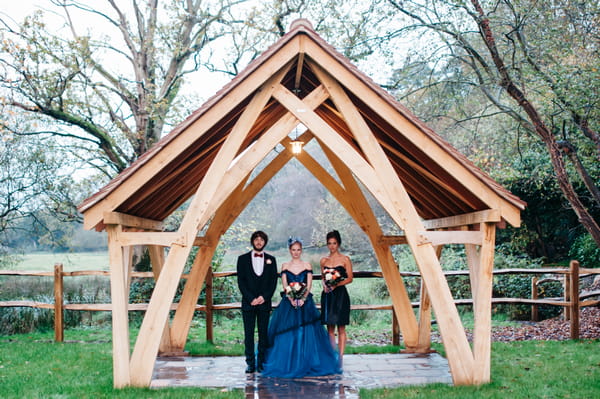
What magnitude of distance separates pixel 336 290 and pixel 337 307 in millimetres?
218

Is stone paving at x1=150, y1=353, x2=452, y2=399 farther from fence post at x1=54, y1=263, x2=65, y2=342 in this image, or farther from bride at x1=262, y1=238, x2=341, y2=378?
fence post at x1=54, y1=263, x2=65, y2=342

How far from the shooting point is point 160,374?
638cm

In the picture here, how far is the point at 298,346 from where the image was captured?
6.38 m

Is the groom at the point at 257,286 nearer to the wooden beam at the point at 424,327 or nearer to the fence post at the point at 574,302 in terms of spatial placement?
the wooden beam at the point at 424,327

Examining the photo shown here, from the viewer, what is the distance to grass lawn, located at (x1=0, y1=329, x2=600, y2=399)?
528cm

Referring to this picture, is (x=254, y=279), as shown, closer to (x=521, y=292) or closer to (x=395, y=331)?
(x=395, y=331)

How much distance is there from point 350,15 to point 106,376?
8.95 meters

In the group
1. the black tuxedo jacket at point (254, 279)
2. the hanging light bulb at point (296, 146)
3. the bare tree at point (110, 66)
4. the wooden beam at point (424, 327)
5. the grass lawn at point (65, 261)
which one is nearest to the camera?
the black tuxedo jacket at point (254, 279)

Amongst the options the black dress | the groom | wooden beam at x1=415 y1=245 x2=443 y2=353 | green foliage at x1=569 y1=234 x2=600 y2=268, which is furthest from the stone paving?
green foliage at x1=569 y1=234 x2=600 y2=268

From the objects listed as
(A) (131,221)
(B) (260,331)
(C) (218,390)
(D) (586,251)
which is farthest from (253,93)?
(D) (586,251)

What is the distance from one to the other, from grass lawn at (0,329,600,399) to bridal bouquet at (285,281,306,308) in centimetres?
148

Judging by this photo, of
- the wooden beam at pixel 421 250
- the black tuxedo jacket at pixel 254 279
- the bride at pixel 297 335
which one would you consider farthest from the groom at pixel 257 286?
the wooden beam at pixel 421 250

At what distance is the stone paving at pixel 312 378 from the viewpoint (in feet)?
18.2

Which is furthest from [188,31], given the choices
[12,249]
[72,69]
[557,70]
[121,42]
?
[557,70]
